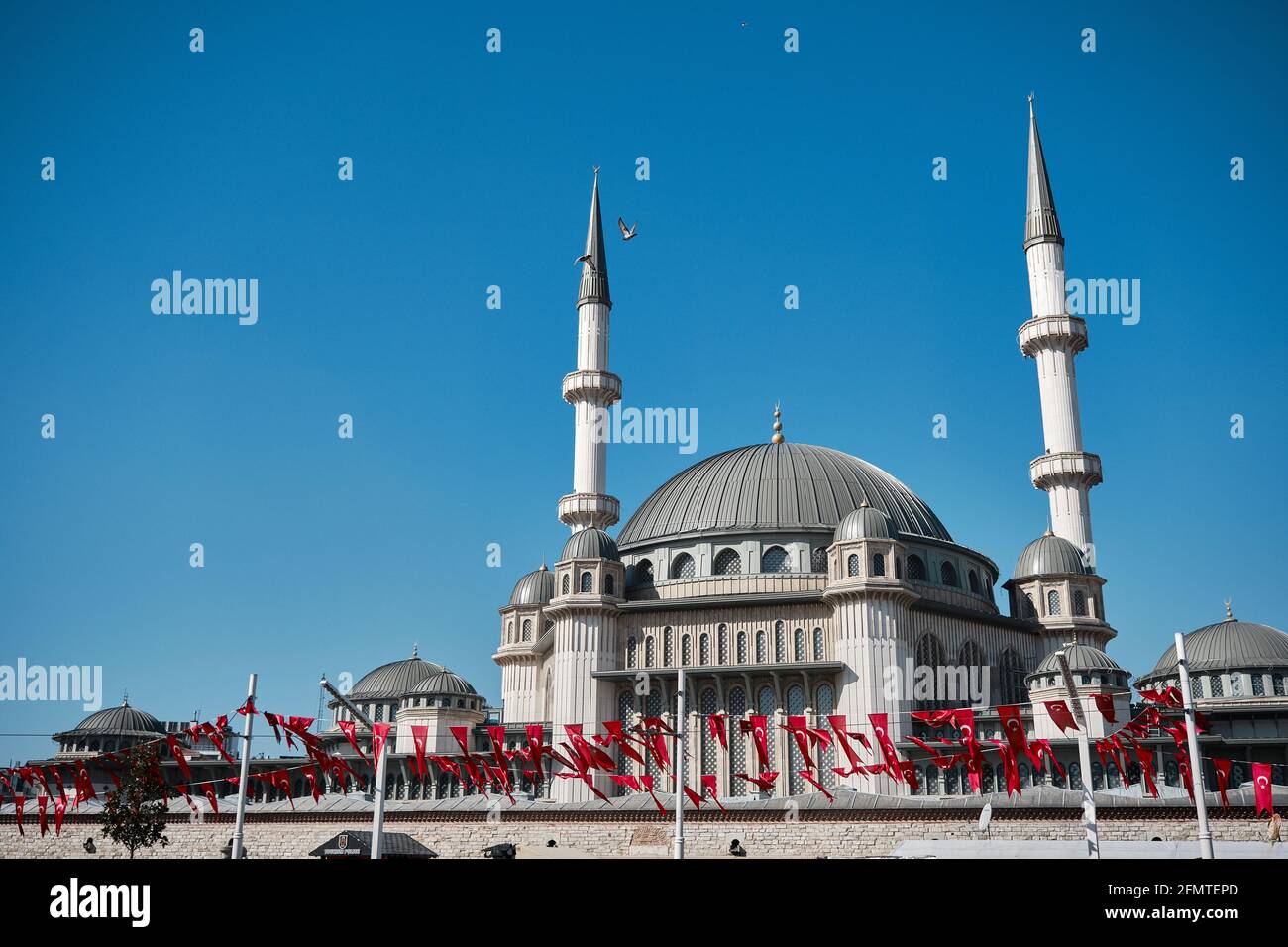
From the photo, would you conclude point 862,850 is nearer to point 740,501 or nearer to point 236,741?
point 740,501

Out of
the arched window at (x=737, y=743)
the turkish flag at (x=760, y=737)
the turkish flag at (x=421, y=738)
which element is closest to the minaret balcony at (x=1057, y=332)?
the arched window at (x=737, y=743)

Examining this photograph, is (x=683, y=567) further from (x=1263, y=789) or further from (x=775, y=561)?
(x=1263, y=789)

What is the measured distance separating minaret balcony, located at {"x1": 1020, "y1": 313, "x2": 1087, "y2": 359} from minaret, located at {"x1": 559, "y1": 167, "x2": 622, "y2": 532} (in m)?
22.6

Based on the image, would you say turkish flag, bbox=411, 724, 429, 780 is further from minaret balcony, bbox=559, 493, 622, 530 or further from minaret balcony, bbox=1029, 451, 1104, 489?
minaret balcony, bbox=1029, 451, 1104, 489

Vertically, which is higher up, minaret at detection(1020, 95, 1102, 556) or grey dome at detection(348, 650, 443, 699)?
minaret at detection(1020, 95, 1102, 556)

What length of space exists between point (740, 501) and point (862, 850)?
22769mm

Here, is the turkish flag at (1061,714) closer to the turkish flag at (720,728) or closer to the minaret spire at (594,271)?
the turkish flag at (720,728)

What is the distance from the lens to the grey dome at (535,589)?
209 ft

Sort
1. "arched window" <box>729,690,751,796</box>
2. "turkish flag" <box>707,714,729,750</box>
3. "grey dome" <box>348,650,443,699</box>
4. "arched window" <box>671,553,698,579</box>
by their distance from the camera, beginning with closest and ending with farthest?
1. "arched window" <box>729,690,751,796</box>
2. "turkish flag" <box>707,714,729,750</box>
3. "arched window" <box>671,553,698,579</box>
4. "grey dome" <box>348,650,443,699</box>

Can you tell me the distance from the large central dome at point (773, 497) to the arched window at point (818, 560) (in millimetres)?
1163

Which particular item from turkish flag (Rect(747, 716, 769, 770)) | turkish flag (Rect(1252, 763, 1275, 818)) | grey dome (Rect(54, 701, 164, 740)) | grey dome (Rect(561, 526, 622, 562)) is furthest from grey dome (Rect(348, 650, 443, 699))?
turkish flag (Rect(1252, 763, 1275, 818))

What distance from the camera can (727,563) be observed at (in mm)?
56219

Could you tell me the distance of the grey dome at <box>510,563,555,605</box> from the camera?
6359 cm

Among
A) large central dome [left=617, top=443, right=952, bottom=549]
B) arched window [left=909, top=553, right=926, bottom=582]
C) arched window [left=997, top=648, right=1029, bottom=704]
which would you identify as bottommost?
arched window [left=997, top=648, right=1029, bottom=704]
